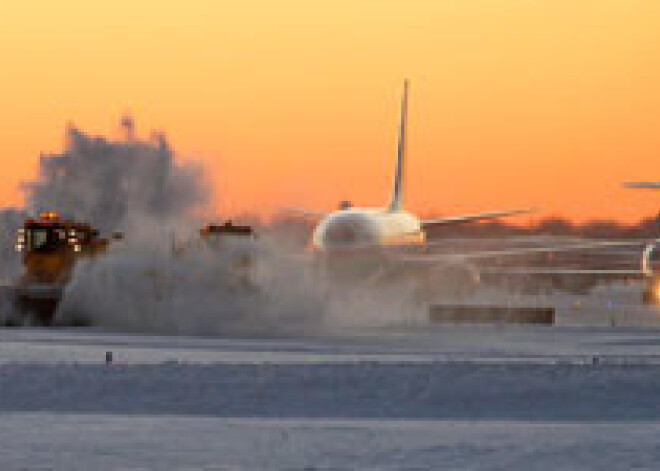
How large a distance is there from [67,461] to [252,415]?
6.79 m

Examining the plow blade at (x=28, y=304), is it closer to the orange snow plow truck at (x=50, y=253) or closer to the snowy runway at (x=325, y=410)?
the orange snow plow truck at (x=50, y=253)

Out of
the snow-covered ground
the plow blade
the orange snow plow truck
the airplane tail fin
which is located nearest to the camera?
the snow-covered ground

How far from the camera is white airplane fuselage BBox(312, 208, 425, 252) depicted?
78.0 metres

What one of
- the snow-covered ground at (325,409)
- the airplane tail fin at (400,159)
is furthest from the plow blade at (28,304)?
the airplane tail fin at (400,159)

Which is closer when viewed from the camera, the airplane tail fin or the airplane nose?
the airplane nose

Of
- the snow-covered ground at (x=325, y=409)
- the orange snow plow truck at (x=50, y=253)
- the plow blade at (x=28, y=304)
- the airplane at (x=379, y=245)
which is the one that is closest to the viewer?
the snow-covered ground at (x=325, y=409)

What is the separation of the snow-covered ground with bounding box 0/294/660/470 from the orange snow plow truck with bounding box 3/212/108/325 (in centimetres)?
1614

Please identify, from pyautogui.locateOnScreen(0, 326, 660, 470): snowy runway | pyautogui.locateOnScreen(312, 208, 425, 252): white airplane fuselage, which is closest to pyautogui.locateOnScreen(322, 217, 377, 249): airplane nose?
pyautogui.locateOnScreen(312, 208, 425, 252): white airplane fuselage

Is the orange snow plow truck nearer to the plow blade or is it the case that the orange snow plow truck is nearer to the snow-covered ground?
the plow blade

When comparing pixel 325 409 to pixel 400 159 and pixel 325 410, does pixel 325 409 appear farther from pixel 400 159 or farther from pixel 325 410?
pixel 400 159

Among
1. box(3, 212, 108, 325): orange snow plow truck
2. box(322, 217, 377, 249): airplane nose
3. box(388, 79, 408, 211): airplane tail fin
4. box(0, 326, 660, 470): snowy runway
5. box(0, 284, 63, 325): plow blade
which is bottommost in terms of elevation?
box(0, 326, 660, 470): snowy runway

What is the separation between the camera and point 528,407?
25.9 m

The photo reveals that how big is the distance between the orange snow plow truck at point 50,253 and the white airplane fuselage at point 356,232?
65.3ft

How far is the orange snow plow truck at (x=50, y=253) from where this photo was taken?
55219 mm
